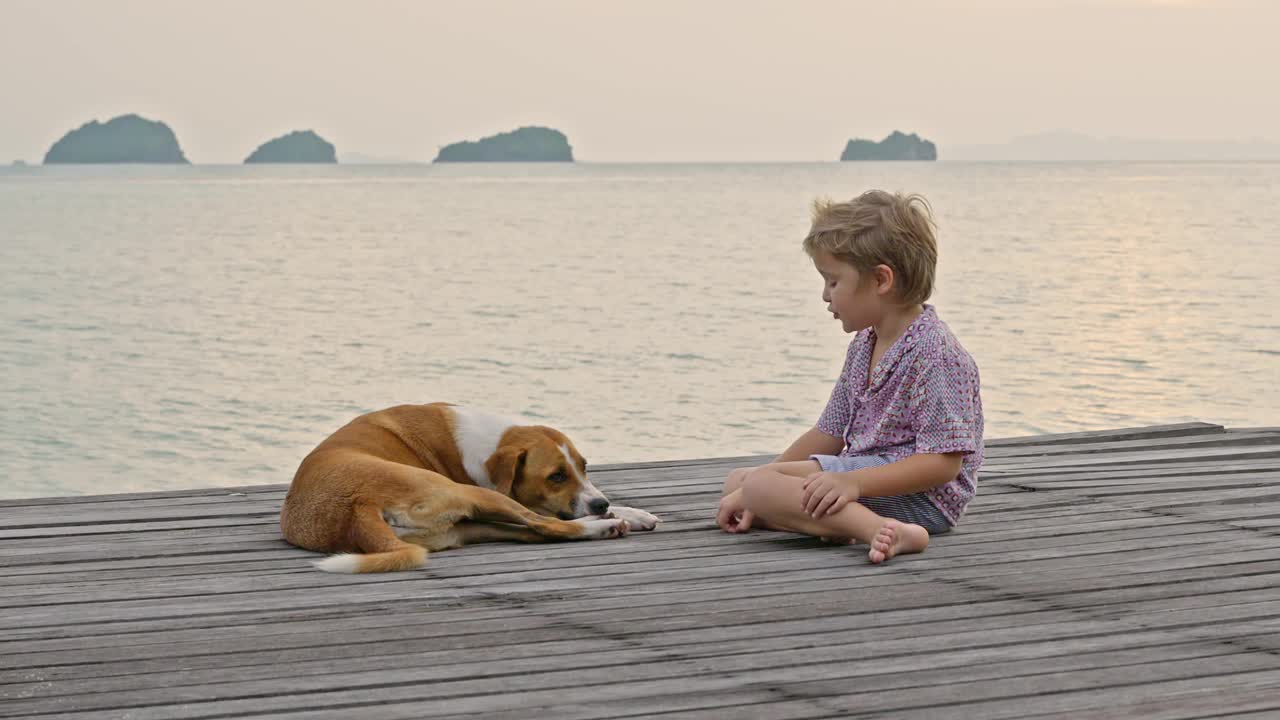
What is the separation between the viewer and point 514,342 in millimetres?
22109

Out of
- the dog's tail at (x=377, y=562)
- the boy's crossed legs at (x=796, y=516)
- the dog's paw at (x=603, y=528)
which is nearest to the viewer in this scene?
the dog's tail at (x=377, y=562)

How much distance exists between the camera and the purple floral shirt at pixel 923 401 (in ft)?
14.8

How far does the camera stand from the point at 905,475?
14.7 feet

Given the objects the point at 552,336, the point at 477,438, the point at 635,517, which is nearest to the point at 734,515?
the point at 635,517

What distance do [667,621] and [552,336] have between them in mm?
18939

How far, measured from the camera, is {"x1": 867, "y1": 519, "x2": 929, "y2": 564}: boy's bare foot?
14.1 ft

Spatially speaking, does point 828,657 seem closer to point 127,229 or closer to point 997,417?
point 997,417

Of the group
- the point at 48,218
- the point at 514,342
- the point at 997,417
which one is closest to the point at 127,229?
the point at 48,218

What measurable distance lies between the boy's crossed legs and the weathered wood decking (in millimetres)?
66

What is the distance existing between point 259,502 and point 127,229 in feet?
152

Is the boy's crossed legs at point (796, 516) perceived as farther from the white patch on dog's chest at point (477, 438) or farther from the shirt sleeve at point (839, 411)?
the white patch on dog's chest at point (477, 438)

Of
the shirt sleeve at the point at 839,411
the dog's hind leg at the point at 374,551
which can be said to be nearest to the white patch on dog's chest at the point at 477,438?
the dog's hind leg at the point at 374,551

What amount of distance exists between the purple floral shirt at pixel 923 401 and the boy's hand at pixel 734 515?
40 cm

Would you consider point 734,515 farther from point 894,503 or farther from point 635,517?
point 894,503
